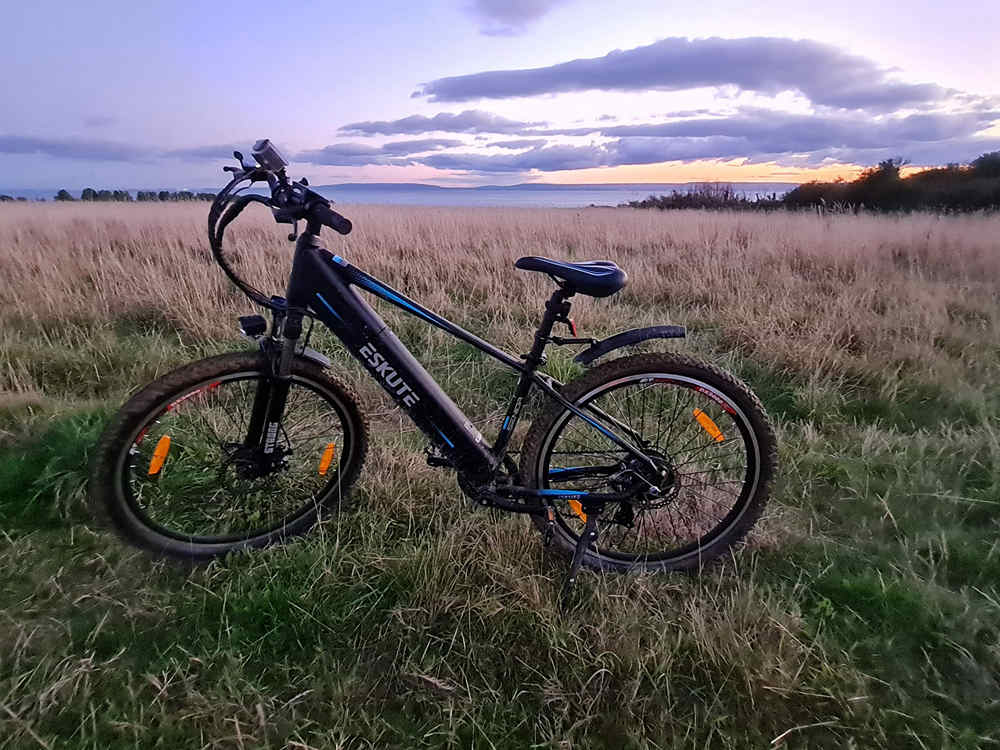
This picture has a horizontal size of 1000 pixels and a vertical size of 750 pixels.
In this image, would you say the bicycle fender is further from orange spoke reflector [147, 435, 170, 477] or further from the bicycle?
orange spoke reflector [147, 435, 170, 477]

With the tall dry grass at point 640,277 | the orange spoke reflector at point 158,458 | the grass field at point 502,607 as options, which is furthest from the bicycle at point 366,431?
the tall dry grass at point 640,277

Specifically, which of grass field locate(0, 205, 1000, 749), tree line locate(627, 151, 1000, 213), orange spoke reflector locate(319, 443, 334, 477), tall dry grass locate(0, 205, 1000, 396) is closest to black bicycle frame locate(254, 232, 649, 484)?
orange spoke reflector locate(319, 443, 334, 477)

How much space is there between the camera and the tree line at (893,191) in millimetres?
21016

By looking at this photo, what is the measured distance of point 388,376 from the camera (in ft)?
7.89

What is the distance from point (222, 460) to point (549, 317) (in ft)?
5.76

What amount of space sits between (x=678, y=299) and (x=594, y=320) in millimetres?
1570

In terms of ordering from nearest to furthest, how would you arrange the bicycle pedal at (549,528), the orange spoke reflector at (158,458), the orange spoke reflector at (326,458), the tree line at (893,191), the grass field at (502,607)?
1. the grass field at (502,607)
2. the orange spoke reflector at (158,458)
3. the bicycle pedal at (549,528)
4. the orange spoke reflector at (326,458)
5. the tree line at (893,191)

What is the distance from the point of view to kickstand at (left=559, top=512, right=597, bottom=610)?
2357mm

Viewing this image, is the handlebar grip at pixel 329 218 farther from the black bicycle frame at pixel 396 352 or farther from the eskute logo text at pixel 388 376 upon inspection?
the eskute logo text at pixel 388 376

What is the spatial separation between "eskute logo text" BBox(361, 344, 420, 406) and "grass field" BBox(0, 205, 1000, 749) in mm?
656

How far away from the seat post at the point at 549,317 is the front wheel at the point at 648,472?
0.61 feet

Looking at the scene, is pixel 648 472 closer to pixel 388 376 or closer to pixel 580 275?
pixel 580 275

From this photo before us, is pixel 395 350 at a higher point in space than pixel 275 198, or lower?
lower

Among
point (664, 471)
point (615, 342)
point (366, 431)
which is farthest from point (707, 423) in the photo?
point (366, 431)
